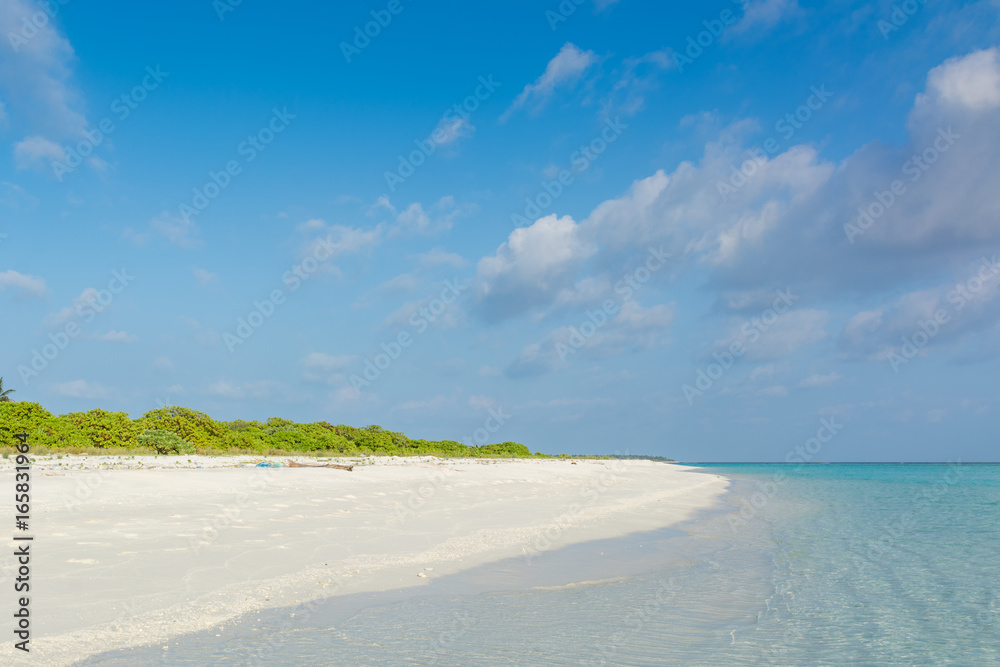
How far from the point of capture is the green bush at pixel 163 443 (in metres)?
31.1

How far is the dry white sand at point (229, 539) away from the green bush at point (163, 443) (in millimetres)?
10654

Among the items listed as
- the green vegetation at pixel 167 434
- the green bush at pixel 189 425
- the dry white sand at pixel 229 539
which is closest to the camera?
the dry white sand at pixel 229 539

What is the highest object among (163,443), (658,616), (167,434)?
(167,434)

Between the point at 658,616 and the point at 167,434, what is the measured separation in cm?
3294

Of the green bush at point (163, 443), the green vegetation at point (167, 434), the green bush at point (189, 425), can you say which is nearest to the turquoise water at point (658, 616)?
the green vegetation at point (167, 434)

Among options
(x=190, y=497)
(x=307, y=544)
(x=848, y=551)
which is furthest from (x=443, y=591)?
(x=848, y=551)

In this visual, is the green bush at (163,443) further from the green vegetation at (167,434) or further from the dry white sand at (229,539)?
the dry white sand at (229,539)

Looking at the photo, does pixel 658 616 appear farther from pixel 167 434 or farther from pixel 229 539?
pixel 167 434

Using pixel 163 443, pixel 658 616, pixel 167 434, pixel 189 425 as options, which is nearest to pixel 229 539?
pixel 658 616

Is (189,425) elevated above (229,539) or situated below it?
above

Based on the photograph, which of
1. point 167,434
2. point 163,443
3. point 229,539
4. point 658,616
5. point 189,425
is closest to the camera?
point 658,616

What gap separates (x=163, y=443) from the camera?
103 ft

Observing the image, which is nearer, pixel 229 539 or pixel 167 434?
pixel 229 539

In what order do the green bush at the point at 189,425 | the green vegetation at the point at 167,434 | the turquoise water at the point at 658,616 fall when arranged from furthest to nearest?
the green bush at the point at 189,425 < the green vegetation at the point at 167,434 < the turquoise water at the point at 658,616
